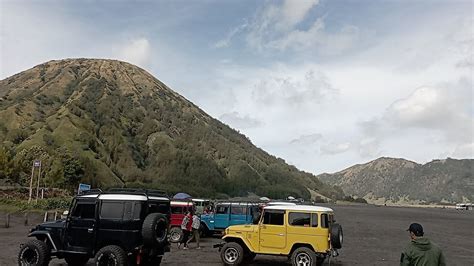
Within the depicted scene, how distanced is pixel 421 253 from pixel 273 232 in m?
8.46

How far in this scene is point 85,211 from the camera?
12812 millimetres

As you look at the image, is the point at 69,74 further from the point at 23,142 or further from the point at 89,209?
the point at 89,209

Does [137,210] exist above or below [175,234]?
above

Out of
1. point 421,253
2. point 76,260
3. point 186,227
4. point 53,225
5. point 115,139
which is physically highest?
point 115,139

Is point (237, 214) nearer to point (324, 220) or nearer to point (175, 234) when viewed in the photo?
point (175, 234)

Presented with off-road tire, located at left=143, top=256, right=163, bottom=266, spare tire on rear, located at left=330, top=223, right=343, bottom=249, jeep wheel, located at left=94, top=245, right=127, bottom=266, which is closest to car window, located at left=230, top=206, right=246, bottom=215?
spare tire on rear, located at left=330, top=223, right=343, bottom=249

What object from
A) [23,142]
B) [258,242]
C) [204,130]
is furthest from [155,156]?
[258,242]

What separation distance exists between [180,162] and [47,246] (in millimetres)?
125279

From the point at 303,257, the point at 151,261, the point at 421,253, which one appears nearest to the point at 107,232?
the point at 151,261

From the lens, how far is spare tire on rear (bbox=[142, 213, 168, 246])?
1229cm

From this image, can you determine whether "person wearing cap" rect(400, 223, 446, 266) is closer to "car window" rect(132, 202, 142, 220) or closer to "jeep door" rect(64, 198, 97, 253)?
"car window" rect(132, 202, 142, 220)

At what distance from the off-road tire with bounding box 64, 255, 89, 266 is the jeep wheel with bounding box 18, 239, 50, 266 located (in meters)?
0.58

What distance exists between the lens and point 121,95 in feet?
551

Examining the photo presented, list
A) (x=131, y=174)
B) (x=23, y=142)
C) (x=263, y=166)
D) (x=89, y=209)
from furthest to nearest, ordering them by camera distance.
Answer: (x=263, y=166), (x=131, y=174), (x=23, y=142), (x=89, y=209)
